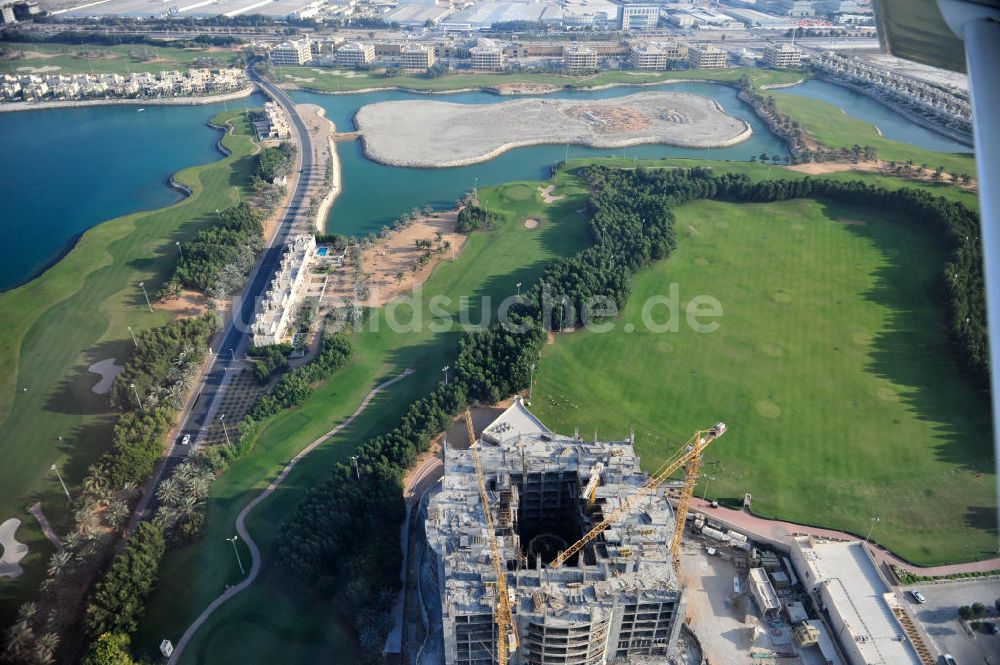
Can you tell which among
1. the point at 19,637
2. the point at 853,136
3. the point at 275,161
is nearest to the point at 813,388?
the point at 19,637

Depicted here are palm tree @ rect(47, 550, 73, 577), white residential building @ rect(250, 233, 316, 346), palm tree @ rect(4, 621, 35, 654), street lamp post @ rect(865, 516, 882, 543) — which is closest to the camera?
palm tree @ rect(4, 621, 35, 654)

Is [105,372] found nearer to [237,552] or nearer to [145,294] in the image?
[145,294]

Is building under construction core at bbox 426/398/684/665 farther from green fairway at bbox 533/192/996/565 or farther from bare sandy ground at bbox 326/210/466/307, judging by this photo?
bare sandy ground at bbox 326/210/466/307

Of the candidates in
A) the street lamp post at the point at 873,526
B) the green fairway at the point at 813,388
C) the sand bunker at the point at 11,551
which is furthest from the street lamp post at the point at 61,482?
the street lamp post at the point at 873,526

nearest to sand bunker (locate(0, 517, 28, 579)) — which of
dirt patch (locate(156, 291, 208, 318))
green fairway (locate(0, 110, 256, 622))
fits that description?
green fairway (locate(0, 110, 256, 622))

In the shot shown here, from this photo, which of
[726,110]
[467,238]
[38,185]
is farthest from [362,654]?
[726,110]

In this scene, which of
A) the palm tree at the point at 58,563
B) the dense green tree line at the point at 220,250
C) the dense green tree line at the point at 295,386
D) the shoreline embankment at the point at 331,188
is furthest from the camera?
the shoreline embankment at the point at 331,188

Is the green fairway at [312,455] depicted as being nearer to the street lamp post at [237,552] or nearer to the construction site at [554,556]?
the street lamp post at [237,552]
